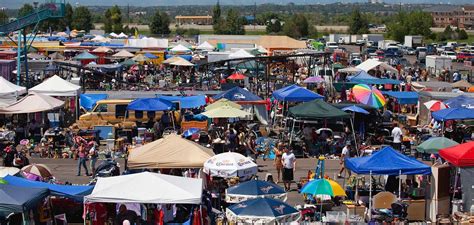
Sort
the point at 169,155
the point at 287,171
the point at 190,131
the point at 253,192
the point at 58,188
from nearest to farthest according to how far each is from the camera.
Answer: the point at 58,188
the point at 253,192
the point at 169,155
the point at 287,171
the point at 190,131

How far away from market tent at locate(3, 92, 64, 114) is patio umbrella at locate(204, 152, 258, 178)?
947 cm

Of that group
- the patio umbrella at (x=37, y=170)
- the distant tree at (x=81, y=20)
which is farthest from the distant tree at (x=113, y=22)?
the patio umbrella at (x=37, y=170)

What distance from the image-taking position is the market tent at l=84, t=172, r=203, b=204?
45.8 ft

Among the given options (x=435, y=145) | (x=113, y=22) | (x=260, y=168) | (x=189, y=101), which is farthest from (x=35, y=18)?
(x=113, y=22)

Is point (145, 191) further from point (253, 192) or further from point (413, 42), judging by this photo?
point (413, 42)

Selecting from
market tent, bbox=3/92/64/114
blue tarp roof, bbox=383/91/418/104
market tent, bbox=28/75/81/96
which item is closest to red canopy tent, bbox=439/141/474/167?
market tent, bbox=3/92/64/114

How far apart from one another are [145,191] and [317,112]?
33.6 feet

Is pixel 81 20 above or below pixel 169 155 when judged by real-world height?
below

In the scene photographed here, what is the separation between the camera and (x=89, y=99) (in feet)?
94.9

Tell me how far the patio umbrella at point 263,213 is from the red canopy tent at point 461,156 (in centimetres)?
346

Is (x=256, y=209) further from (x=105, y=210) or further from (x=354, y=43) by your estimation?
(x=354, y=43)

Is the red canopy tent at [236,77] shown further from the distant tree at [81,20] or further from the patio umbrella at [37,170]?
the distant tree at [81,20]

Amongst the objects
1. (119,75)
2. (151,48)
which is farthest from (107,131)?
(151,48)

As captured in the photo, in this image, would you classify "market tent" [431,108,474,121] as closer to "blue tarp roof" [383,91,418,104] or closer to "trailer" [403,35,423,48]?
"blue tarp roof" [383,91,418,104]
